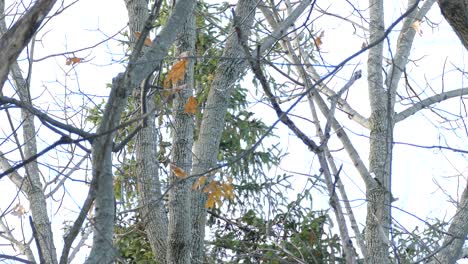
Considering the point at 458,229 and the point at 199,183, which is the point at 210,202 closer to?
the point at 199,183

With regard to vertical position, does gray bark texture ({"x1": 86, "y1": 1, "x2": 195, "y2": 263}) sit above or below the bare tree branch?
below

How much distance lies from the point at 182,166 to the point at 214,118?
545 mm

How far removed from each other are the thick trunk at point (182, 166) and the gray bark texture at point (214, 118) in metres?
0.12

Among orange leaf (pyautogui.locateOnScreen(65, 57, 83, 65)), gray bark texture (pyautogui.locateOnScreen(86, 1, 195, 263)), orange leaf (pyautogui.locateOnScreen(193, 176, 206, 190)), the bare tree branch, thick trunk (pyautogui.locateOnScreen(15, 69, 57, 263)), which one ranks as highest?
orange leaf (pyautogui.locateOnScreen(65, 57, 83, 65))

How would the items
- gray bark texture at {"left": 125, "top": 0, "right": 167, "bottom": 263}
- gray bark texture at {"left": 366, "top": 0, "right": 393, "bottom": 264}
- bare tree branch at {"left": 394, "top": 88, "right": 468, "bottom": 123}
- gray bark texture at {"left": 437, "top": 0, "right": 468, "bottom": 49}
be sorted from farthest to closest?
bare tree branch at {"left": 394, "top": 88, "right": 468, "bottom": 123}
gray bark texture at {"left": 125, "top": 0, "right": 167, "bottom": 263}
gray bark texture at {"left": 366, "top": 0, "right": 393, "bottom": 264}
gray bark texture at {"left": 437, "top": 0, "right": 468, "bottom": 49}

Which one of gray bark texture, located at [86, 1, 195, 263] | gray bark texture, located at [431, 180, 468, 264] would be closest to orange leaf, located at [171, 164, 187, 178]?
gray bark texture, located at [431, 180, 468, 264]

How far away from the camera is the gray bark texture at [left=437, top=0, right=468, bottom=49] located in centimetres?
340

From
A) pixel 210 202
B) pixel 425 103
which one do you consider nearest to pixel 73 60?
pixel 210 202

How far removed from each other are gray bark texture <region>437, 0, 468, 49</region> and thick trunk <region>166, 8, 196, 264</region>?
3730 mm

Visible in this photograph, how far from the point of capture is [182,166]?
23.3 feet

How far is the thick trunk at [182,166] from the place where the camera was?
6840 millimetres

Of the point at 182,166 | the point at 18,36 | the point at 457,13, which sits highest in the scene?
the point at 182,166

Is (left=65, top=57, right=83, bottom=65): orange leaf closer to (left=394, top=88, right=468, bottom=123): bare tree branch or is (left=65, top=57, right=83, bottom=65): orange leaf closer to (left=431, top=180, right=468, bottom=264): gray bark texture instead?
(left=394, top=88, right=468, bottom=123): bare tree branch

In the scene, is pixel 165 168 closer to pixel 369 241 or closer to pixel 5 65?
pixel 369 241
